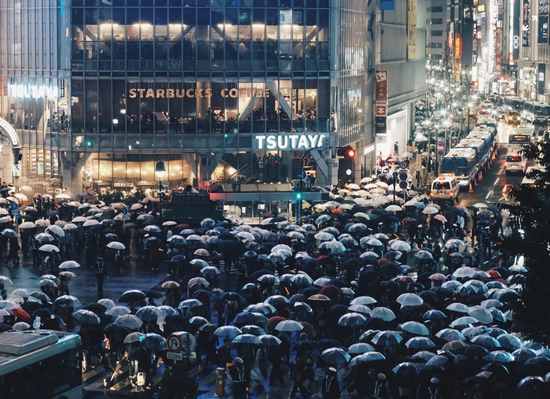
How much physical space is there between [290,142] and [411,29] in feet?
162

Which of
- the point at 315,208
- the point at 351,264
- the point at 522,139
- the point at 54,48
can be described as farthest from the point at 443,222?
the point at 522,139

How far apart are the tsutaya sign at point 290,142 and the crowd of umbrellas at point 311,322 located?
29.3m

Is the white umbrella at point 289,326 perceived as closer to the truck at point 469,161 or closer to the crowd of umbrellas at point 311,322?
the crowd of umbrellas at point 311,322

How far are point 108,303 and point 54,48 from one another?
46.2 metres

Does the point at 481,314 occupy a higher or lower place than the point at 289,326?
higher

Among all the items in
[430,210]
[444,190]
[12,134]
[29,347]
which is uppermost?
[12,134]

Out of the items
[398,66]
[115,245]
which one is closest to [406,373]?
[115,245]

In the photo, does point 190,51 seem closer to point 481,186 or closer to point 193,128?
point 193,128

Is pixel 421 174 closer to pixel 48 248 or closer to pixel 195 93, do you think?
pixel 195 93

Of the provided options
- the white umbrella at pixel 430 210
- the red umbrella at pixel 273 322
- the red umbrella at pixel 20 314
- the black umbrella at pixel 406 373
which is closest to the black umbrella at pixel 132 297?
the red umbrella at pixel 20 314

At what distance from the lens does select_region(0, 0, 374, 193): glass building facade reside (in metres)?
78.8

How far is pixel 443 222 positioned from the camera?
58094 millimetres

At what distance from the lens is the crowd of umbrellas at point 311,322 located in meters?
30.5

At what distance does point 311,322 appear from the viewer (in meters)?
36.8
